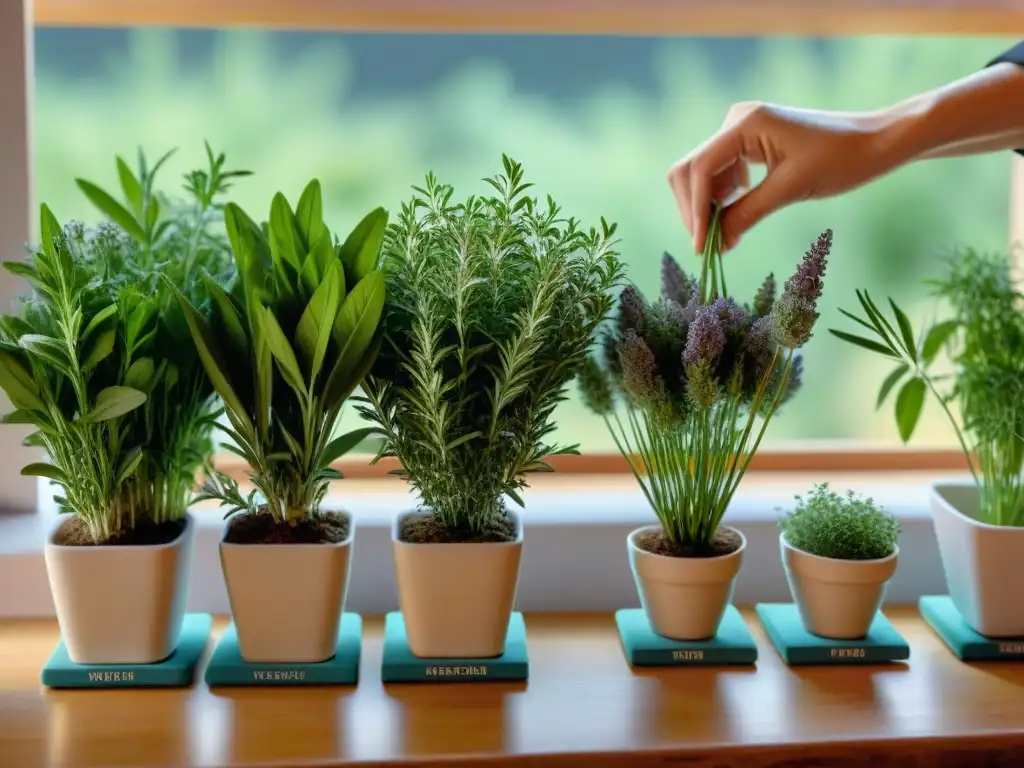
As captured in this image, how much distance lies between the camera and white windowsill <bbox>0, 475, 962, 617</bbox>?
109 cm

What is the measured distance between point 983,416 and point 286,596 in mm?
666

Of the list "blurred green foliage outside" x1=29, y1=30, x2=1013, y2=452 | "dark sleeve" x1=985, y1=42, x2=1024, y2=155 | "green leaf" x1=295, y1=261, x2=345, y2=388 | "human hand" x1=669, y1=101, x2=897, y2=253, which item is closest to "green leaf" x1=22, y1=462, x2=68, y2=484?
"green leaf" x1=295, y1=261, x2=345, y2=388

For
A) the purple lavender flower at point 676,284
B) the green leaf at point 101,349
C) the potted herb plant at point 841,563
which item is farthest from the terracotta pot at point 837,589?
the green leaf at point 101,349

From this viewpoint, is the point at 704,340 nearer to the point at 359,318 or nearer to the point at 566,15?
the point at 359,318

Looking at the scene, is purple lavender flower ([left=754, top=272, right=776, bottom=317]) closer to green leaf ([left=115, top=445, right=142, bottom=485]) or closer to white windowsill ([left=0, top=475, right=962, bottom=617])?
white windowsill ([left=0, top=475, right=962, bottom=617])

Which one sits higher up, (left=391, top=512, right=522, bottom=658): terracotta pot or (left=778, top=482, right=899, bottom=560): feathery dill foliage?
(left=778, top=482, right=899, bottom=560): feathery dill foliage

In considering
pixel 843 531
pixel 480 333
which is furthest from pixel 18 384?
pixel 843 531

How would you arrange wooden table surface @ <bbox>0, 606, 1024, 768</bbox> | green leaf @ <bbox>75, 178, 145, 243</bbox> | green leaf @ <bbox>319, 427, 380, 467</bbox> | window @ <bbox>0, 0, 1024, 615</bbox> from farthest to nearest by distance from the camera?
window @ <bbox>0, 0, 1024, 615</bbox>
green leaf @ <bbox>75, 178, 145, 243</bbox>
green leaf @ <bbox>319, 427, 380, 467</bbox>
wooden table surface @ <bbox>0, 606, 1024, 768</bbox>

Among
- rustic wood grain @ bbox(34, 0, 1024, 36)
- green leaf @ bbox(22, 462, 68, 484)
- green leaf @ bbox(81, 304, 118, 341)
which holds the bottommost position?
green leaf @ bbox(22, 462, 68, 484)

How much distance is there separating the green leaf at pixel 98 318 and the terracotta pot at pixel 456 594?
30cm

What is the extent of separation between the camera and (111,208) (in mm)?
1061

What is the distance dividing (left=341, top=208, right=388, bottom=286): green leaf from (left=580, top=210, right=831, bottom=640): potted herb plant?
0.73 feet

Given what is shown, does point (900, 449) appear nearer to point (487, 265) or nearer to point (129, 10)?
point (487, 265)

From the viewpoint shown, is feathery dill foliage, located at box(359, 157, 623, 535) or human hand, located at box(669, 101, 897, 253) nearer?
feathery dill foliage, located at box(359, 157, 623, 535)
